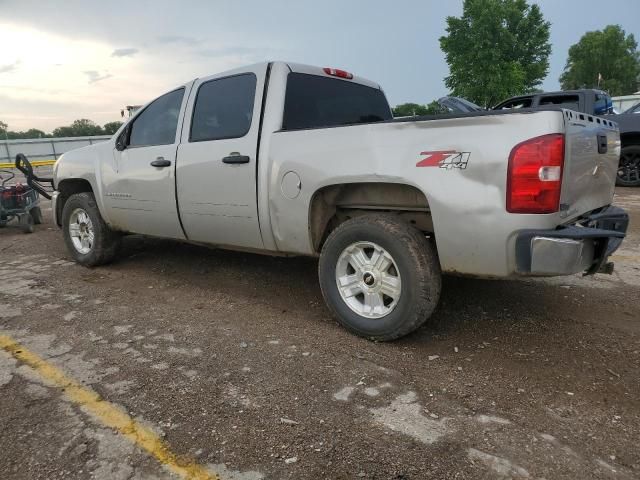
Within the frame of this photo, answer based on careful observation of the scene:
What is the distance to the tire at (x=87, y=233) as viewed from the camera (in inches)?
210

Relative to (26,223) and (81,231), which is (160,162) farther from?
(26,223)

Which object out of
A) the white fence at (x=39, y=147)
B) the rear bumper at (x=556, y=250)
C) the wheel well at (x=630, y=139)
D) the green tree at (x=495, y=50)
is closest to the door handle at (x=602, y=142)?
the rear bumper at (x=556, y=250)

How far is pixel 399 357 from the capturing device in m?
3.12

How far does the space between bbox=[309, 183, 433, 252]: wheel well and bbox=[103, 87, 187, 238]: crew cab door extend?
4.94ft

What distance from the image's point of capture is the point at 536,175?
259 centimetres

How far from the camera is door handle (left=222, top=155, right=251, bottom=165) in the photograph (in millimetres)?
3758

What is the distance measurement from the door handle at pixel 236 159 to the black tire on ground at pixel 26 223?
550 cm

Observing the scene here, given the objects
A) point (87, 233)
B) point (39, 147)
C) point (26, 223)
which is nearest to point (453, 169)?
point (87, 233)

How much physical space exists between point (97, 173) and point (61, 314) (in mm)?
1761

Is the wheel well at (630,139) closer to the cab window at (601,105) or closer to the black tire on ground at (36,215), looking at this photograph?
the cab window at (601,105)

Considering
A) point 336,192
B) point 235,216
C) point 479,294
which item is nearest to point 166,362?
point 235,216

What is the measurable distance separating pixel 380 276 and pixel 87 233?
3.77 meters

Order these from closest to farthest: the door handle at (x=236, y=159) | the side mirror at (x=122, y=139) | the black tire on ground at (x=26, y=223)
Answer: the door handle at (x=236, y=159), the side mirror at (x=122, y=139), the black tire on ground at (x=26, y=223)

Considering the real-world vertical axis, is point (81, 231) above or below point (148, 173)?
below
